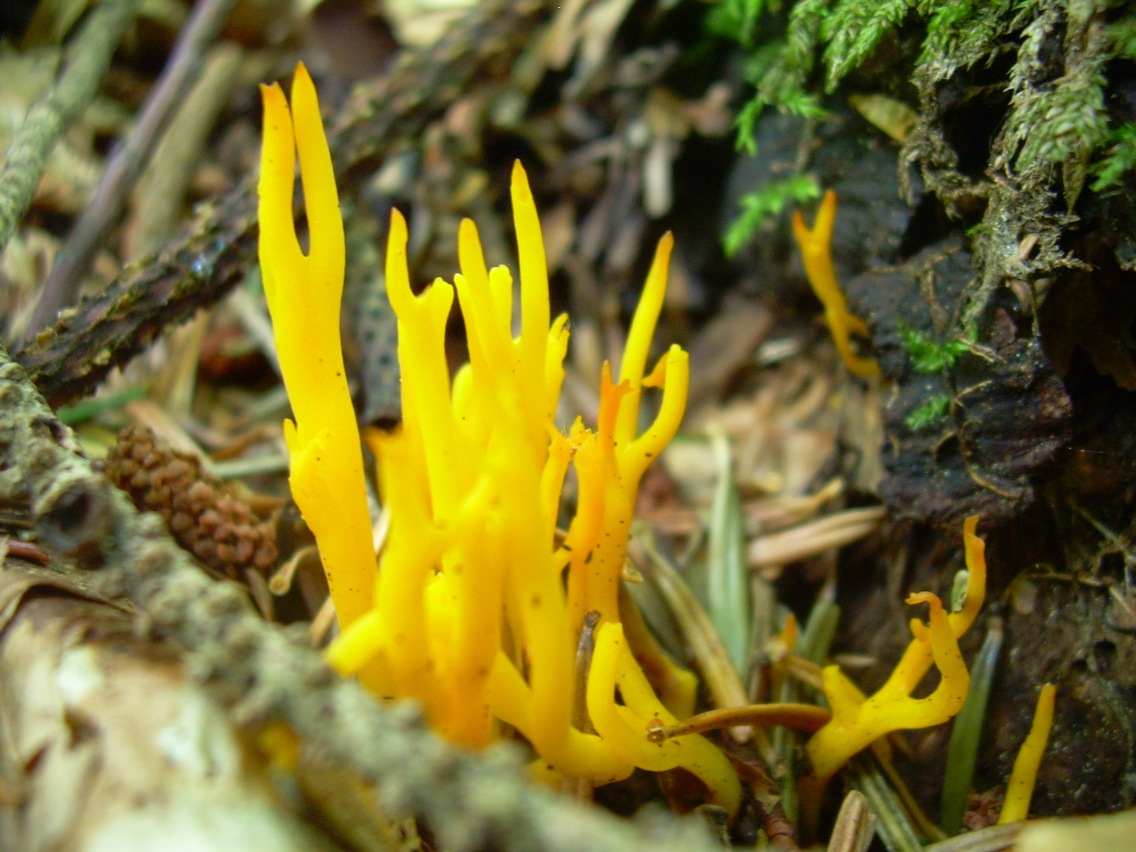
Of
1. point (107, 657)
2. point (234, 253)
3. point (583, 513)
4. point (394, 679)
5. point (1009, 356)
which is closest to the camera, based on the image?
point (107, 657)

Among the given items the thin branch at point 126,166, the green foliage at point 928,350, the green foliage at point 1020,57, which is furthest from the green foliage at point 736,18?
the thin branch at point 126,166

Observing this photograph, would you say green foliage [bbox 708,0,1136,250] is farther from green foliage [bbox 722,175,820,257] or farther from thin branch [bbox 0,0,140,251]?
thin branch [bbox 0,0,140,251]

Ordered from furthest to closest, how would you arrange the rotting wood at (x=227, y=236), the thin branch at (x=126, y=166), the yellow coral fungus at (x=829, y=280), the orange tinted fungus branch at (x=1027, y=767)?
the thin branch at (x=126, y=166)
the yellow coral fungus at (x=829, y=280)
the rotting wood at (x=227, y=236)
the orange tinted fungus branch at (x=1027, y=767)

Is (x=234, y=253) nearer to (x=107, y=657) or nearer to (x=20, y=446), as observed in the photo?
(x=20, y=446)

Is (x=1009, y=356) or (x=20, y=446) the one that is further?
(x=1009, y=356)

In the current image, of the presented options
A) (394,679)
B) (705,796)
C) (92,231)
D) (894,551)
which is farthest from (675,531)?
(92,231)

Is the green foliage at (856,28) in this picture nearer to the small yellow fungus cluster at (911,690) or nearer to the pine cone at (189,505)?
the small yellow fungus cluster at (911,690)

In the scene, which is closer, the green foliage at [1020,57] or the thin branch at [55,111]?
the green foliage at [1020,57]
